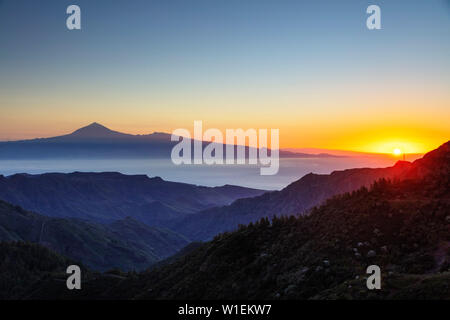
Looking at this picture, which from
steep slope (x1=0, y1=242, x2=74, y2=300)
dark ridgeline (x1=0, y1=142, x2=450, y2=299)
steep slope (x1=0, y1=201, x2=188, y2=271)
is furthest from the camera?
steep slope (x1=0, y1=201, x2=188, y2=271)

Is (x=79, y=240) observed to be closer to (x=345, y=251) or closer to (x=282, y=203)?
(x=282, y=203)

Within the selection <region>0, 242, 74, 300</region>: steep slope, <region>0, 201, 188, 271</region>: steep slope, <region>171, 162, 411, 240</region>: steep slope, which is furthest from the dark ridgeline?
<region>0, 201, 188, 271</region>: steep slope

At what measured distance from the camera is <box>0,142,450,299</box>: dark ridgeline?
15.4 meters

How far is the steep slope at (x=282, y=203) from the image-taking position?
4173 inches

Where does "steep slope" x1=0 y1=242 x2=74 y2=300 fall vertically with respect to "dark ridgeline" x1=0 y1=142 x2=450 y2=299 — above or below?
below

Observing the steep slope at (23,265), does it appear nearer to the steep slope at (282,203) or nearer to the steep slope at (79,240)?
the steep slope at (79,240)

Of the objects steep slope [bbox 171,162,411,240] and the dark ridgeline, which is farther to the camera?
steep slope [bbox 171,162,411,240]

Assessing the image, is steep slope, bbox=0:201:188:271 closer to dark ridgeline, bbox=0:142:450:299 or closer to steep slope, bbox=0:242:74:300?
steep slope, bbox=0:242:74:300

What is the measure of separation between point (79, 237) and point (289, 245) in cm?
10144

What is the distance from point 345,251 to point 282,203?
115 meters

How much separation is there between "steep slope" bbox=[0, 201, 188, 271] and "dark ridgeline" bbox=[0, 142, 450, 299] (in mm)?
83651

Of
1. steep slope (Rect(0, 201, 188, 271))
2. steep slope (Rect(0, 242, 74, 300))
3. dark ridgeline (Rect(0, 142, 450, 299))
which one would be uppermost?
dark ridgeline (Rect(0, 142, 450, 299))

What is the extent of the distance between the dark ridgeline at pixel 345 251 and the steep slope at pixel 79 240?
83651 mm

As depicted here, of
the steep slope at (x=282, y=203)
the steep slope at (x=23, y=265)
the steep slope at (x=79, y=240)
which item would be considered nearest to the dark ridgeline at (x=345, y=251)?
the steep slope at (x=23, y=265)
